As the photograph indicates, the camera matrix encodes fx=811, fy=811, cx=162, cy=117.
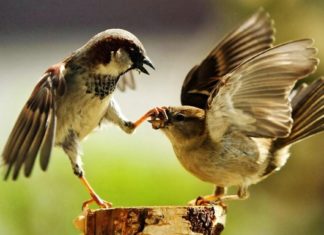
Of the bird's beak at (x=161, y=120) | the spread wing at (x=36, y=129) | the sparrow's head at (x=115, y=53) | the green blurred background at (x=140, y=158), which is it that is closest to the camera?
the spread wing at (x=36, y=129)

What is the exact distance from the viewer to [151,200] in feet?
10.1

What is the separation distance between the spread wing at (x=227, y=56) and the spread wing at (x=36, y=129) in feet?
1.29

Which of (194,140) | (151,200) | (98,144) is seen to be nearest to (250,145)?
(194,140)

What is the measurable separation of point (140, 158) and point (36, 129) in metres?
1.68

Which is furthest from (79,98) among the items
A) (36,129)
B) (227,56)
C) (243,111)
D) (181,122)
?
(227,56)

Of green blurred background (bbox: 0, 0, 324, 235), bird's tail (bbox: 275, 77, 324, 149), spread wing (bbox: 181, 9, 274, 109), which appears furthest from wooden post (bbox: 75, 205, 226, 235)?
green blurred background (bbox: 0, 0, 324, 235)

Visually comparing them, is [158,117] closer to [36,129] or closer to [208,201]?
[208,201]

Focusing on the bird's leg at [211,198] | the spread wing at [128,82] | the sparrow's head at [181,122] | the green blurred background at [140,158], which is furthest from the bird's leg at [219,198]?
the green blurred background at [140,158]

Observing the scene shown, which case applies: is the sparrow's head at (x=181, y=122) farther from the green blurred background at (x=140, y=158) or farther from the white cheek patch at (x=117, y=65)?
the green blurred background at (x=140, y=158)

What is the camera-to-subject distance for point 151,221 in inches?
59.7

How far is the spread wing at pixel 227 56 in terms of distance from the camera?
6.37 ft

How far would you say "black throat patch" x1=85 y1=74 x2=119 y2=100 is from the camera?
1.68 meters

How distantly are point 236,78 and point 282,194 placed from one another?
163 cm

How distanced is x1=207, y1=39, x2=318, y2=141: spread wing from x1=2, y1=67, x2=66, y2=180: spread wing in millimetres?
357
